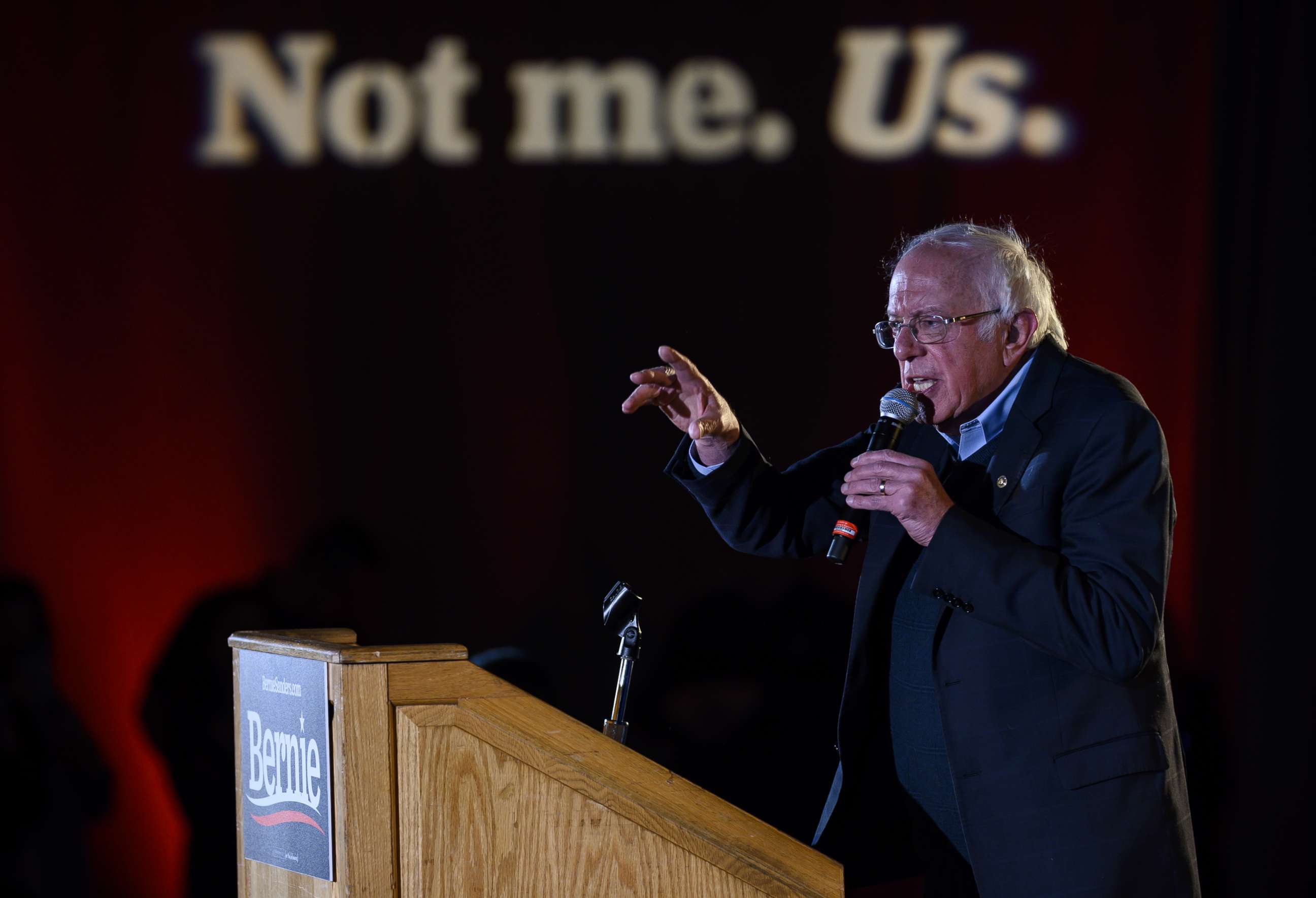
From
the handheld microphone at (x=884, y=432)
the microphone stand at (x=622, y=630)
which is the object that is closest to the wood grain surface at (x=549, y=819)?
the handheld microphone at (x=884, y=432)

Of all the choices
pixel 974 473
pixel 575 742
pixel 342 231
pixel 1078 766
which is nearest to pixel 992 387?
pixel 974 473

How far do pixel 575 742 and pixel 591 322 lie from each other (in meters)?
2.06

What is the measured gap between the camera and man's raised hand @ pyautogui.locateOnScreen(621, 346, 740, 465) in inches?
79.7

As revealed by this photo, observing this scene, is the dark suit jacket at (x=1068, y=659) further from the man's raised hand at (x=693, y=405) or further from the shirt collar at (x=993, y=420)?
the man's raised hand at (x=693, y=405)

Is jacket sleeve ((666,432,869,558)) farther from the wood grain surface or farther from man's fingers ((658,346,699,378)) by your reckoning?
the wood grain surface

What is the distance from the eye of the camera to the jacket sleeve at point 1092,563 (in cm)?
151

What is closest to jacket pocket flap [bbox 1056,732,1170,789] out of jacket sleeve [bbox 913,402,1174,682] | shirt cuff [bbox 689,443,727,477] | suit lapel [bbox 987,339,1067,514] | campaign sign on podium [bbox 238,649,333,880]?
jacket sleeve [bbox 913,402,1174,682]

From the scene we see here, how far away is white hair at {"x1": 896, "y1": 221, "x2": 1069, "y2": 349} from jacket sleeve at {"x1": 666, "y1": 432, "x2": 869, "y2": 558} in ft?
1.32

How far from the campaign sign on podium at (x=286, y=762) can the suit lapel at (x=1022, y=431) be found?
0.97m

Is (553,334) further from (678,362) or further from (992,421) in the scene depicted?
(992,421)

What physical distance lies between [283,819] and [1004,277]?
1.30 metres

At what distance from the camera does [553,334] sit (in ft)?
10.7

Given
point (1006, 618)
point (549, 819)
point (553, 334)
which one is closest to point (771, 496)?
point (1006, 618)

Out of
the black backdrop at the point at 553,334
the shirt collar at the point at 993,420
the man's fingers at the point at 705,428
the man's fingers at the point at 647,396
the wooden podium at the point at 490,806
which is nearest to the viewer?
the wooden podium at the point at 490,806
